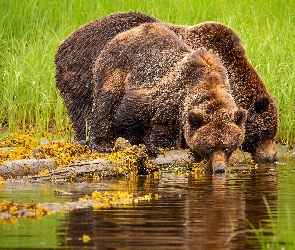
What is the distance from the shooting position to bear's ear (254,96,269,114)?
11.5m

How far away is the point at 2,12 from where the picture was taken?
625 inches

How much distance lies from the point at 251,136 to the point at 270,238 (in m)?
6.09

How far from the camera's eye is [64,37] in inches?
576

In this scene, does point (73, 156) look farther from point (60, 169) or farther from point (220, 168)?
point (220, 168)

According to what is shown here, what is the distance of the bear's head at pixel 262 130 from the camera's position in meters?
11.6

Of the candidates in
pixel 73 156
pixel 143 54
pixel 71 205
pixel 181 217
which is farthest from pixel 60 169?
pixel 143 54

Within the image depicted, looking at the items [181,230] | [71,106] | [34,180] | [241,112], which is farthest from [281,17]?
[181,230]

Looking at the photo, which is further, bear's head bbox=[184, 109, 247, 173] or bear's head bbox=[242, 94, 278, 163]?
bear's head bbox=[242, 94, 278, 163]

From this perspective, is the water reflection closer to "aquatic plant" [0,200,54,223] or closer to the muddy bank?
"aquatic plant" [0,200,54,223]

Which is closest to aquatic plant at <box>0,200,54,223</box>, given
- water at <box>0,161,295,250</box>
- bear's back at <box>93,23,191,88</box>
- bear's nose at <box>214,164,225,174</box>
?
water at <box>0,161,295,250</box>

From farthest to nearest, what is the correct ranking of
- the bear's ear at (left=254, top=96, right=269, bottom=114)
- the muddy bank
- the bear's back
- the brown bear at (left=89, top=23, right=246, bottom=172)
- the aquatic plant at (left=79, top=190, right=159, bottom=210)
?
1. the bear's ear at (left=254, top=96, right=269, bottom=114)
2. the bear's back
3. the brown bear at (left=89, top=23, right=246, bottom=172)
4. the muddy bank
5. the aquatic plant at (left=79, top=190, right=159, bottom=210)

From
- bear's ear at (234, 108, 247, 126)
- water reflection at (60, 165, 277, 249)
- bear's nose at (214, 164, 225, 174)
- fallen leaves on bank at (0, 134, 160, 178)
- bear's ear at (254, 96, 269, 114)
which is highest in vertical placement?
bear's ear at (254, 96, 269, 114)

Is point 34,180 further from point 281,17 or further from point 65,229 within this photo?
point 281,17

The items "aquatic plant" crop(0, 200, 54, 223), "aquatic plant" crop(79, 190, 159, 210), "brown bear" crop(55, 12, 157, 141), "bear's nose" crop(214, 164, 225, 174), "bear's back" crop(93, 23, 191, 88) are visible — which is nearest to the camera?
"aquatic plant" crop(0, 200, 54, 223)
